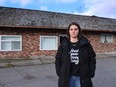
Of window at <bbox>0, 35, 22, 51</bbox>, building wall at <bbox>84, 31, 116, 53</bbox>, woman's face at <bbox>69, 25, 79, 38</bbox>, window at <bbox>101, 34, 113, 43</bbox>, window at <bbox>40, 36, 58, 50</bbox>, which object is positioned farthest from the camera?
window at <bbox>101, 34, 113, 43</bbox>

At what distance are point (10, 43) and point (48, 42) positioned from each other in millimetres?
3356

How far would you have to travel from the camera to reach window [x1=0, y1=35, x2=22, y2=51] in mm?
17031

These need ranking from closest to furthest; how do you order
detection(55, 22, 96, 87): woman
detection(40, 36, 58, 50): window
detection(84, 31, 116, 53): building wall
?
detection(55, 22, 96, 87): woman < detection(40, 36, 58, 50): window < detection(84, 31, 116, 53): building wall

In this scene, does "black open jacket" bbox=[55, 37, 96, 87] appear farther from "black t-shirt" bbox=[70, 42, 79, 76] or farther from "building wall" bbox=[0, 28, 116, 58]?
"building wall" bbox=[0, 28, 116, 58]

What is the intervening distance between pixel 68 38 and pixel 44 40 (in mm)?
14681

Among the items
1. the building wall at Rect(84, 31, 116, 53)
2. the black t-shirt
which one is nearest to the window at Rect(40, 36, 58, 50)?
the building wall at Rect(84, 31, 116, 53)

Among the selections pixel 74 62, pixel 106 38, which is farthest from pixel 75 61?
pixel 106 38

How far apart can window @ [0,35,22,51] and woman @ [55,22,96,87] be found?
533 inches

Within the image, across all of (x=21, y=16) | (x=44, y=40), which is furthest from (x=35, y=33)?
(x=21, y=16)

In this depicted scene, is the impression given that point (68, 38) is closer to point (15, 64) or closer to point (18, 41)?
point (15, 64)

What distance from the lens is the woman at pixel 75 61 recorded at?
4.02 m

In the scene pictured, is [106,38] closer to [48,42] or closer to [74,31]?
[48,42]

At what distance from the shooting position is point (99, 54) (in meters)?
21.4

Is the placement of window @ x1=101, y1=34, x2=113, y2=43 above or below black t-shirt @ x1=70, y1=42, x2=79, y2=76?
above
